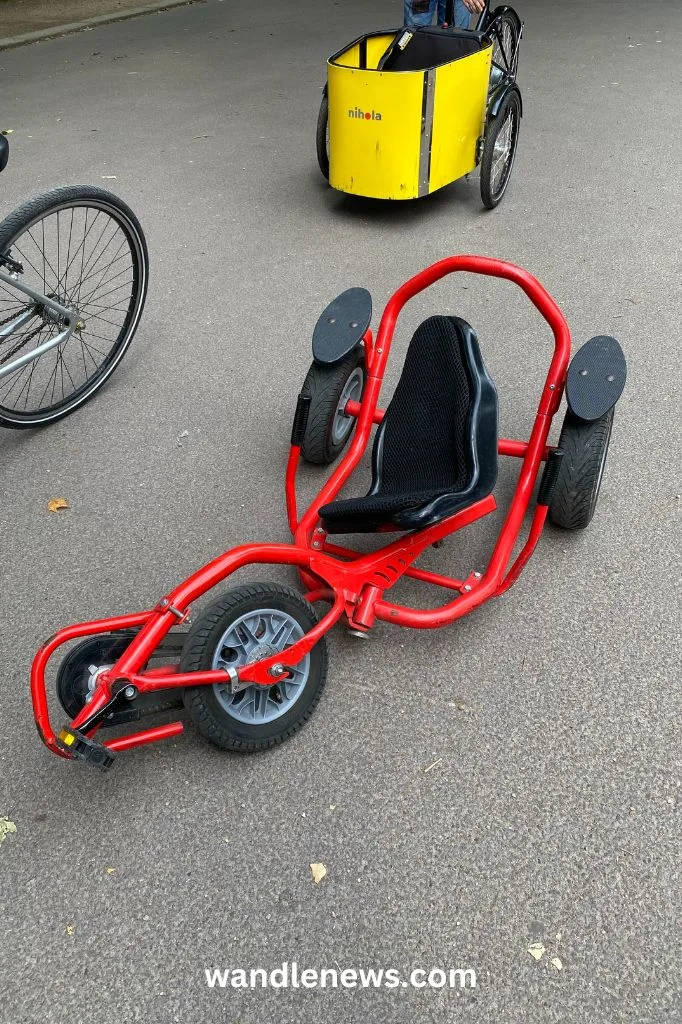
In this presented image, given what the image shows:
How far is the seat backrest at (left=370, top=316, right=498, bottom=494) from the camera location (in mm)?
1975

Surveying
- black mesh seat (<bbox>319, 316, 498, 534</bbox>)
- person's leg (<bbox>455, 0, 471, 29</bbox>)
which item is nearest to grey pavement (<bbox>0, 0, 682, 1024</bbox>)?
black mesh seat (<bbox>319, 316, 498, 534</bbox>)

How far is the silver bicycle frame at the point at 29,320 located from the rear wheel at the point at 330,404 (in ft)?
2.94

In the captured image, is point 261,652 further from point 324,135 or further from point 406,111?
point 324,135

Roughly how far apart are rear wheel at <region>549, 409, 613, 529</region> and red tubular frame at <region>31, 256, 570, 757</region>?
94 mm

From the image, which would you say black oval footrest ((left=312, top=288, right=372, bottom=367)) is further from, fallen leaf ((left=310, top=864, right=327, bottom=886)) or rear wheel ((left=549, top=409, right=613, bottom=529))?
fallen leaf ((left=310, top=864, right=327, bottom=886))

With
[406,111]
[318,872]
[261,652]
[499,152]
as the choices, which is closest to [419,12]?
[499,152]

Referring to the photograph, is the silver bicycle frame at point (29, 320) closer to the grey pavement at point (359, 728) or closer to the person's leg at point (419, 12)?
the grey pavement at point (359, 728)

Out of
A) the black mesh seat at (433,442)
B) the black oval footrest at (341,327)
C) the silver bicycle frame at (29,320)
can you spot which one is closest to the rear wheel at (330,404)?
the black oval footrest at (341,327)

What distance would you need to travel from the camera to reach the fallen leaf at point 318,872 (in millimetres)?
1600

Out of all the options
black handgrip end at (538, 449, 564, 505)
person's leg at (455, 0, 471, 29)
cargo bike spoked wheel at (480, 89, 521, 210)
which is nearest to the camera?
black handgrip end at (538, 449, 564, 505)

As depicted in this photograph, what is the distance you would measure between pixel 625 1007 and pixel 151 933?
855mm

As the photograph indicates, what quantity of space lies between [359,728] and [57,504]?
4.07 feet

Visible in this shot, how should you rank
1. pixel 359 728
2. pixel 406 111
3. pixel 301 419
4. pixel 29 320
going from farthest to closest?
pixel 406 111, pixel 29 320, pixel 301 419, pixel 359 728

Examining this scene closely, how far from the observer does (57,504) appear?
2.53 m
